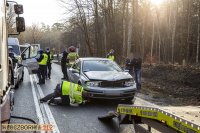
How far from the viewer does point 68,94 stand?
11297 millimetres

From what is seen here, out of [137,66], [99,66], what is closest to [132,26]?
[137,66]

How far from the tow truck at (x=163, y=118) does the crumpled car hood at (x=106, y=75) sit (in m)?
4.65

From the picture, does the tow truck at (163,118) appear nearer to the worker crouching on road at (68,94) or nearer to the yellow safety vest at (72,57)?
the worker crouching on road at (68,94)

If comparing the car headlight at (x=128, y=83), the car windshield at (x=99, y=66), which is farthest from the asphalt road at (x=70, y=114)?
the car windshield at (x=99, y=66)

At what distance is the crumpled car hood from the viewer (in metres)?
12.2

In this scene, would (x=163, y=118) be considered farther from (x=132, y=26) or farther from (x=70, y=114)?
(x=132, y=26)

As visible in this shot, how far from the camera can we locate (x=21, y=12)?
8562mm

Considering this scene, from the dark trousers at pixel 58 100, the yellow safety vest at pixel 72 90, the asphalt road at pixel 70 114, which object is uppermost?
the yellow safety vest at pixel 72 90

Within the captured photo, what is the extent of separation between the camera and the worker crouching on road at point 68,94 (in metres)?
11.1

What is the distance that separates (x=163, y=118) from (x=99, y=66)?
8451 mm

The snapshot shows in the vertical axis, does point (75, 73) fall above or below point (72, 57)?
below

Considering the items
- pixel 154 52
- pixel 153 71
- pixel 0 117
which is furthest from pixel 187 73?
pixel 154 52

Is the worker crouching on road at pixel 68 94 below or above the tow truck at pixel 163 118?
below

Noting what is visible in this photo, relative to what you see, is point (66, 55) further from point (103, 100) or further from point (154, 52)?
point (154, 52)
